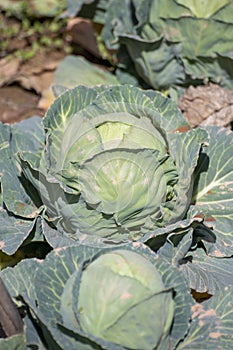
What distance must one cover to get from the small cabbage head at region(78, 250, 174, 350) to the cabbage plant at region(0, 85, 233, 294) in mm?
369

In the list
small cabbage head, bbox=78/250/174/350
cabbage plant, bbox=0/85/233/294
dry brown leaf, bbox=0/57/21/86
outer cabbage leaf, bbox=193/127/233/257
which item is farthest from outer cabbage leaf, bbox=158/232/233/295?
dry brown leaf, bbox=0/57/21/86

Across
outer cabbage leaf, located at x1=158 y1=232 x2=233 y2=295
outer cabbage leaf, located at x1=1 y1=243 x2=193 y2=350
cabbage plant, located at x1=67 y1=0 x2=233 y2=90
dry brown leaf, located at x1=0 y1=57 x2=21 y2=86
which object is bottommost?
dry brown leaf, located at x1=0 y1=57 x2=21 y2=86

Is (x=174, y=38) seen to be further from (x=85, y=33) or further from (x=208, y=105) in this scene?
(x=85, y=33)

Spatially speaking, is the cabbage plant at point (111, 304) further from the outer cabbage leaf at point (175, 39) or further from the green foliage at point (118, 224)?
the outer cabbage leaf at point (175, 39)

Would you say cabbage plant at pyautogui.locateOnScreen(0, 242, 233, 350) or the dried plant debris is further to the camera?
the dried plant debris

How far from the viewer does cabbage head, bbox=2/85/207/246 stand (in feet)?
7.44

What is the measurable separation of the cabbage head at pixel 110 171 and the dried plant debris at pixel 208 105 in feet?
2.50

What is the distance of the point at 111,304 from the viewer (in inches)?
73.1

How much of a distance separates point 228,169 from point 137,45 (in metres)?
1.18

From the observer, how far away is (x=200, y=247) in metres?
2.61

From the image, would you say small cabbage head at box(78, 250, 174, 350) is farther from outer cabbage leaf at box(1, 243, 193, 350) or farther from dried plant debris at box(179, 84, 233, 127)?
dried plant debris at box(179, 84, 233, 127)

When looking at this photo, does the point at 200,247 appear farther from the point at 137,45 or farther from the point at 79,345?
the point at 137,45

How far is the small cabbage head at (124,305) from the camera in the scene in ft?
6.05

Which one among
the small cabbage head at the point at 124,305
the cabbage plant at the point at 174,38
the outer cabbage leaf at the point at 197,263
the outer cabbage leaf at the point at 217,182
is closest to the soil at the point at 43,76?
the cabbage plant at the point at 174,38
